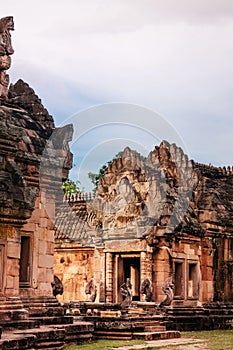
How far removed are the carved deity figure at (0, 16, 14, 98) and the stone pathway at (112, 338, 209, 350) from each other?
5.99 meters

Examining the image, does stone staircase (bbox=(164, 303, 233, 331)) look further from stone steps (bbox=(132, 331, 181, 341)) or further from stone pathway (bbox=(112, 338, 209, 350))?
stone pathway (bbox=(112, 338, 209, 350))

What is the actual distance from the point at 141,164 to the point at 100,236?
263cm

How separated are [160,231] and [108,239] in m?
1.82

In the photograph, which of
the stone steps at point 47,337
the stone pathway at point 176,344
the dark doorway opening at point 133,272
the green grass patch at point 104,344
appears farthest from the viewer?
the dark doorway opening at point 133,272

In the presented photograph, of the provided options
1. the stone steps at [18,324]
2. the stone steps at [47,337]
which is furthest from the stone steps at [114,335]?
the stone steps at [18,324]

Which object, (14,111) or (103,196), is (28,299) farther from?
(103,196)

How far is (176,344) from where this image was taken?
52.7ft

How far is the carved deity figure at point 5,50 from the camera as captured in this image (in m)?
14.1

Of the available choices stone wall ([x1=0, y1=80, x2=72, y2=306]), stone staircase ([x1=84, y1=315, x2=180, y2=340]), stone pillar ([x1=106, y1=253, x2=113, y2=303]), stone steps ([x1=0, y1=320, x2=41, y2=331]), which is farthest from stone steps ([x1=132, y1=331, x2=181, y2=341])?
stone pillar ([x1=106, y1=253, x2=113, y2=303])

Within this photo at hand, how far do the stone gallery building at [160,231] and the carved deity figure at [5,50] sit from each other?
27.0 feet

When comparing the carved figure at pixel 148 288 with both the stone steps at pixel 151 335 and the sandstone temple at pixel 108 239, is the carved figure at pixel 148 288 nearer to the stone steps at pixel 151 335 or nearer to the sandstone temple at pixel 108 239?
the sandstone temple at pixel 108 239

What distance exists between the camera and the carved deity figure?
1414cm

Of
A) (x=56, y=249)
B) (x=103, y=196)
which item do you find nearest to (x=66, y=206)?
(x=56, y=249)

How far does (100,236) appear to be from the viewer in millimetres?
22375
